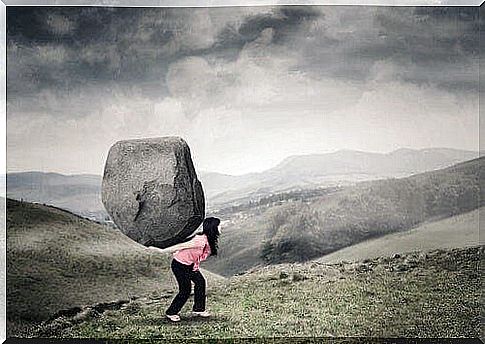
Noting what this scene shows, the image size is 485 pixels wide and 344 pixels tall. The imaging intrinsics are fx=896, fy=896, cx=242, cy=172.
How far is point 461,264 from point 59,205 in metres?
3.75

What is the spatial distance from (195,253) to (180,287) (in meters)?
0.33

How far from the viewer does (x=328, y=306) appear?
797 centimetres

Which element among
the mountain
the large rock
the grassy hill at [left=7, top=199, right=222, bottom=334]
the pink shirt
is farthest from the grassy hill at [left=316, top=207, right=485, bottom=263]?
the large rock

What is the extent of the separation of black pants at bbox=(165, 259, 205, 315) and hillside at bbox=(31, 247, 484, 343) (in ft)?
0.33

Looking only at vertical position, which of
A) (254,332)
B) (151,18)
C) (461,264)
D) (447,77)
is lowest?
(254,332)

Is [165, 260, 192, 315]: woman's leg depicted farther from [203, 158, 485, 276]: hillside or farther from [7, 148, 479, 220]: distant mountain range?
[7, 148, 479, 220]: distant mountain range

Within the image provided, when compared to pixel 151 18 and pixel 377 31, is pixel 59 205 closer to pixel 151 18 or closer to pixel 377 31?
pixel 151 18

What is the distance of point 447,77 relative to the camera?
27.2ft

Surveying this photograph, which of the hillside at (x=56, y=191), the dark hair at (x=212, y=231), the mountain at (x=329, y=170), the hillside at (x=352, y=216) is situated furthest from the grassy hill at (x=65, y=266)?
the mountain at (x=329, y=170)

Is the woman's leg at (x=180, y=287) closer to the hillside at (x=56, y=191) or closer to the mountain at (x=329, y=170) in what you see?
the mountain at (x=329, y=170)

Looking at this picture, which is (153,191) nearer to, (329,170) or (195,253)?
(195,253)

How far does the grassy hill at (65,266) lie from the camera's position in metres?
8.10

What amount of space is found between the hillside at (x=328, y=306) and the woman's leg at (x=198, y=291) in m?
0.10

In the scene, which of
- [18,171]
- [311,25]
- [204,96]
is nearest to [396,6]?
[311,25]
